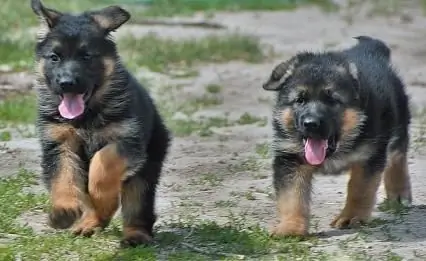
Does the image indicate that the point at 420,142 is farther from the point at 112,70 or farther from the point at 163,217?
the point at 112,70

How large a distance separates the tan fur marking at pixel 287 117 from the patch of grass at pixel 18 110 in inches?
175

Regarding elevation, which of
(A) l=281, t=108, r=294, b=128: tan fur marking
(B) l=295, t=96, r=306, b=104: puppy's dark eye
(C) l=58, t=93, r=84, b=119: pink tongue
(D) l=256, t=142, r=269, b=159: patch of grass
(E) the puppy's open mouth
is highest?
(B) l=295, t=96, r=306, b=104: puppy's dark eye

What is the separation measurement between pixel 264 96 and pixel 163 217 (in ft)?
19.0

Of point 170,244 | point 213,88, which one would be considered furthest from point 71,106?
point 213,88

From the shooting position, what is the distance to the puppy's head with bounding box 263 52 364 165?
24.1 ft

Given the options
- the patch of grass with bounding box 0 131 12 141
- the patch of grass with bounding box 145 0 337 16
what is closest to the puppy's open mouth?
the patch of grass with bounding box 0 131 12 141

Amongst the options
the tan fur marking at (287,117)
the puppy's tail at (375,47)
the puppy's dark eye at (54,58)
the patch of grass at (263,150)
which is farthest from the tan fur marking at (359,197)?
the patch of grass at (263,150)

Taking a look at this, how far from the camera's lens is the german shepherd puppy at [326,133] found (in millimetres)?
7406

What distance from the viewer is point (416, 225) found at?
7.65 m

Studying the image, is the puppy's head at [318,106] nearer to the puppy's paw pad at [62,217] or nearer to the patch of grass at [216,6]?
the puppy's paw pad at [62,217]

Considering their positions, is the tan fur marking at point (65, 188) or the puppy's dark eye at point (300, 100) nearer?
the tan fur marking at point (65, 188)

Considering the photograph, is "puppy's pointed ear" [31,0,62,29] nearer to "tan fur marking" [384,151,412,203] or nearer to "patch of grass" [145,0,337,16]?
"tan fur marking" [384,151,412,203]

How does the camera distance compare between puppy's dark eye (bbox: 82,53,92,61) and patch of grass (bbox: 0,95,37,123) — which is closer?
puppy's dark eye (bbox: 82,53,92,61)

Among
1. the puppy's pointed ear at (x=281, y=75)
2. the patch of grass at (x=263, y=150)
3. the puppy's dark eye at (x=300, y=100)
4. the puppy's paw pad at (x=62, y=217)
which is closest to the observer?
the puppy's paw pad at (x=62, y=217)
